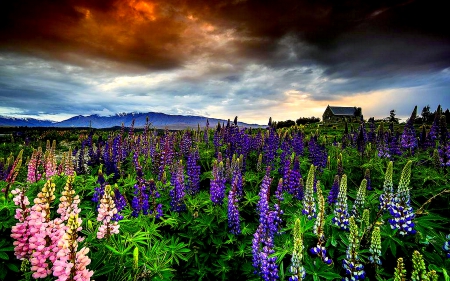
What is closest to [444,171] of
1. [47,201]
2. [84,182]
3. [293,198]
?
[293,198]

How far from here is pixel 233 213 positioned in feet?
15.6

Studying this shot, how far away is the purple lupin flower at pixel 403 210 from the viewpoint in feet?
10.7

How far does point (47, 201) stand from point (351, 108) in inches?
3211

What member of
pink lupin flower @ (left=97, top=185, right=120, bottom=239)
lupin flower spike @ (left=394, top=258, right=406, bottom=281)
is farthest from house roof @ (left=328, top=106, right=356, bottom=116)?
pink lupin flower @ (left=97, top=185, right=120, bottom=239)

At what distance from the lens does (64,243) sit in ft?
5.99

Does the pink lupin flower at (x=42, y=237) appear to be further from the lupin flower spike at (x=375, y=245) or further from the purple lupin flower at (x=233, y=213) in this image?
the lupin flower spike at (x=375, y=245)

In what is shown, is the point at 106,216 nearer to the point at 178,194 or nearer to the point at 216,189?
the point at 178,194

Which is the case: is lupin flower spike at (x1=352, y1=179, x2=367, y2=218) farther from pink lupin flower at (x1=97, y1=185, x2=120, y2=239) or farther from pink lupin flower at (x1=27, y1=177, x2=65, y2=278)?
pink lupin flower at (x1=27, y1=177, x2=65, y2=278)

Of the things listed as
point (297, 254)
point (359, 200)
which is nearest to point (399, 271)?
Answer: point (297, 254)

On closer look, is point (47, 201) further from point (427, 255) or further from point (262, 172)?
point (262, 172)

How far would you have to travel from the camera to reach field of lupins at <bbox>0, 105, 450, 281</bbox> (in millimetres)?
2311

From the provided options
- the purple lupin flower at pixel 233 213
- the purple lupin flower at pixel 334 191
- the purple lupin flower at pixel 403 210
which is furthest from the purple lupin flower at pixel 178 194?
the purple lupin flower at pixel 403 210

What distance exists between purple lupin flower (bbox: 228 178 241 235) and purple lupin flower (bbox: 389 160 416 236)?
101 inches

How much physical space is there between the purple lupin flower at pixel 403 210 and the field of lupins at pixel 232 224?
0.02m
